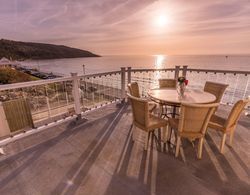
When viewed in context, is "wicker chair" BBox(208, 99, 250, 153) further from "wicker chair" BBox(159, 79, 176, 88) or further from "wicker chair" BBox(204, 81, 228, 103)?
"wicker chair" BBox(159, 79, 176, 88)

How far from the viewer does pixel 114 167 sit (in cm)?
179

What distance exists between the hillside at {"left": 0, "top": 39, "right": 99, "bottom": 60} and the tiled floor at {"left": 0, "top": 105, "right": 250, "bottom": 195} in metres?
24.0

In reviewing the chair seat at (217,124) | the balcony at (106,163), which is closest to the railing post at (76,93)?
the balcony at (106,163)

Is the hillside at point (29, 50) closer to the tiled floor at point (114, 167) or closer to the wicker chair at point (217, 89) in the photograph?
the tiled floor at point (114, 167)

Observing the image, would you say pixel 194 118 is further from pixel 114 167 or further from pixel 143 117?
pixel 114 167

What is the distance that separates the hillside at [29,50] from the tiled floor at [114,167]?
24.0 meters

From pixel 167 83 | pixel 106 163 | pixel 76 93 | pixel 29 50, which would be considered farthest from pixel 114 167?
pixel 29 50

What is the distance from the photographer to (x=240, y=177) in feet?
5.28

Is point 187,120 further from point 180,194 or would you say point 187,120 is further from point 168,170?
point 180,194

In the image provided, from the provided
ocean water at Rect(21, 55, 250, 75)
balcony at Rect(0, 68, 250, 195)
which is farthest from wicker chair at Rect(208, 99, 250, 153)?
ocean water at Rect(21, 55, 250, 75)

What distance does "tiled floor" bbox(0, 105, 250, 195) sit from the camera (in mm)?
1482

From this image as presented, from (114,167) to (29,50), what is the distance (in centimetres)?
2949

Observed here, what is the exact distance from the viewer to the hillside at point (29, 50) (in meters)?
19.8

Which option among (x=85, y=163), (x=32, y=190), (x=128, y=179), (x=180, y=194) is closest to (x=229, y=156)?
(x=180, y=194)
